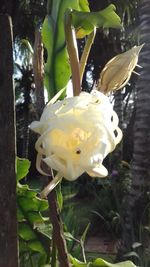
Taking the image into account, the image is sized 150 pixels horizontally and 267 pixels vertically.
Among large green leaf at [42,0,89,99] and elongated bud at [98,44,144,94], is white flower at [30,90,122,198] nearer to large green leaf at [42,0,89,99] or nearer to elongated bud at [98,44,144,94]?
elongated bud at [98,44,144,94]

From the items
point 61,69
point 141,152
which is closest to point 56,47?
point 61,69

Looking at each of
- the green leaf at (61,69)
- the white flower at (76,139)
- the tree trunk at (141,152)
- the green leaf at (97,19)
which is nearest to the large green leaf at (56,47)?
the green leaf at (61,69)

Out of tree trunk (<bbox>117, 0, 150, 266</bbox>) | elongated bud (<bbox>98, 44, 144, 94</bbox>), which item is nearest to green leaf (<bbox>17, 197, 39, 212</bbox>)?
elongated bud (<bbox>98, 44, 144, 94</bbox>)

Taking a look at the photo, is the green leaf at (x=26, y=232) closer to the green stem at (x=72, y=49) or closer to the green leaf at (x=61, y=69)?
the green leaf at (x=61, y=69)

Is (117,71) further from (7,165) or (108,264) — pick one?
(108,264)

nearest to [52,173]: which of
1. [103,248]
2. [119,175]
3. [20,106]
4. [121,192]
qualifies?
[103,248]

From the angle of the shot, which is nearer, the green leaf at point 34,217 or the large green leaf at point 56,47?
the large green leaf at point 56,47
